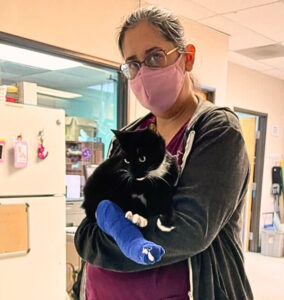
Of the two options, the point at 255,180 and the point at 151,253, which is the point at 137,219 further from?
the point at 255,180

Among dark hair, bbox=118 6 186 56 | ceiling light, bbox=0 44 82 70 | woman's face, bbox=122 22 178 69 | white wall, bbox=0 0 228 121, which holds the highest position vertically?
white wall, bbox=0 0 228 121

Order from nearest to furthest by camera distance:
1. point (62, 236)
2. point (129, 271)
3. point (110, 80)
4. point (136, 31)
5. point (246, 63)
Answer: point (129, 271)
point (136, 31)
point (62, 236)
point (110, 80)
point (246, 63)

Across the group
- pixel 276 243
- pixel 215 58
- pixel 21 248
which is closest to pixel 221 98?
pixel 215 58

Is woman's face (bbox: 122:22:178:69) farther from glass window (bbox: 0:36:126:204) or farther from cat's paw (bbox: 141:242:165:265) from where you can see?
glass window (bbox: 0:36:126:204)

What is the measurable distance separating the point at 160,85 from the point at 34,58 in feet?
7.84

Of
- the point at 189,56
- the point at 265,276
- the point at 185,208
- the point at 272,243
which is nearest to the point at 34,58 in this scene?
the point at 189,56

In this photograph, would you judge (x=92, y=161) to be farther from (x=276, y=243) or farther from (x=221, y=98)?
(x=276, y=243)

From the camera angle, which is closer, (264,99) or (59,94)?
(59,94)

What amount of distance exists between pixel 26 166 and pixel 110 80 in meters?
1.62

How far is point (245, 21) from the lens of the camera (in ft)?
11.9

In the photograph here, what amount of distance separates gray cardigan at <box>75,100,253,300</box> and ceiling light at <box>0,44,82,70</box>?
2.00 meters

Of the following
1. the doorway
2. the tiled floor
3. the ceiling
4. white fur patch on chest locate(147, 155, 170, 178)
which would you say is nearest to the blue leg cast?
white fur patch on chest locate(147, 155, 170, 178)

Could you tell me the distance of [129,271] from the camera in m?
0.80

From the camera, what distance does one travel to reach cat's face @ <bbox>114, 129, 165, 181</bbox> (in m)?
0.82
